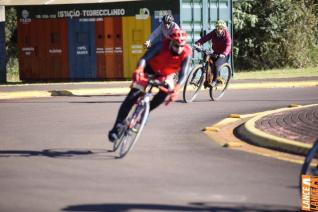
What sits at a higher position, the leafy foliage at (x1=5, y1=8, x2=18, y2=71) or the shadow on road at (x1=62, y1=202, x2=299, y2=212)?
the leafy foliage at (x1=5, y1=8, x2=18, y2=71)

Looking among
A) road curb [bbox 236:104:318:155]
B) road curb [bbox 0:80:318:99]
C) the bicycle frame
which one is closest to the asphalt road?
road curb [bbox 236:104:318:155]

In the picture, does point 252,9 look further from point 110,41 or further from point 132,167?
point 132,167

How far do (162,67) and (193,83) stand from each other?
6108 mm

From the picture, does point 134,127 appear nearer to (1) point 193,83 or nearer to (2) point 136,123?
(2) point 136,123

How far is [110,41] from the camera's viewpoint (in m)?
22.6

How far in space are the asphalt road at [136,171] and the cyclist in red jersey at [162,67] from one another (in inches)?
22.2

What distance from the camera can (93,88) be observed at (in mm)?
18922

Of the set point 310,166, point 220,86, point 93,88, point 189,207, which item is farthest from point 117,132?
point 93,88

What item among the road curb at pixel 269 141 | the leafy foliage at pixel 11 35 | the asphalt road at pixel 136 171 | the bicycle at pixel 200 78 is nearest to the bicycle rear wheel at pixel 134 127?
the asphalt road at pixel 136 171

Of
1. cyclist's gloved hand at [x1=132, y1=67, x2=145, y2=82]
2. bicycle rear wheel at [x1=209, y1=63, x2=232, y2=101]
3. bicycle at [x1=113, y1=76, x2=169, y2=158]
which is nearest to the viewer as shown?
cyclist's gloved hand at [x1=132, y1=67, x2=145, y2=82]

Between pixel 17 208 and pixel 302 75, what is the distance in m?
17.5

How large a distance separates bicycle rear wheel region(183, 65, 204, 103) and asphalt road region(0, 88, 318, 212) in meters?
2.32

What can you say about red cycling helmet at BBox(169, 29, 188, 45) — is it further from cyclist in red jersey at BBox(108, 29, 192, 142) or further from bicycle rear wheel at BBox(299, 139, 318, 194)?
bicycle rear wheel at BBox(299, 139, 318, 194)

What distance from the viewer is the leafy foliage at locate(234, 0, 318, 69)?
28.8 m
